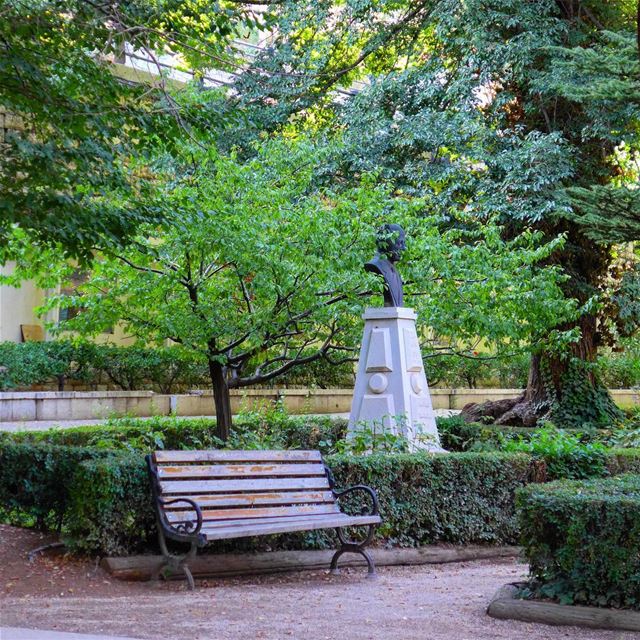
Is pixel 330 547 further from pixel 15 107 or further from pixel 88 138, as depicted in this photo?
pixel 15 107

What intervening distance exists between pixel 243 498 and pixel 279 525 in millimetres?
501

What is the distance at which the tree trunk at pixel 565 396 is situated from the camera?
18719 mm

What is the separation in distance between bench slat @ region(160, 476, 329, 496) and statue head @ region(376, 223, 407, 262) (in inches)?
144

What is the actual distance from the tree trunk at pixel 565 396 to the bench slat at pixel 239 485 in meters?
10.8

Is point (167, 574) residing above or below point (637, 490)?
below

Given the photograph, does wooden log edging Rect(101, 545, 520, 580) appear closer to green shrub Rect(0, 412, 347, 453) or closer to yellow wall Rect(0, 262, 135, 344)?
green shrub Rect(0, 412, 347, 453)

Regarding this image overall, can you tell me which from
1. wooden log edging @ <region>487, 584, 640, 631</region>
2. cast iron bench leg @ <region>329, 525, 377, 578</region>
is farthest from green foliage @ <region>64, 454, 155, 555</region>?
wooden log edging @ <region>487, 584, 640, 631</region>

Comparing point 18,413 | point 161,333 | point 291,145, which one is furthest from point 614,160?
point 18,413

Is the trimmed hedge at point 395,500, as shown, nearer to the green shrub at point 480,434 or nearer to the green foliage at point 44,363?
the green shrub at point 480,434

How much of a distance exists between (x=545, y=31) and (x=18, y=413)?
1248cm

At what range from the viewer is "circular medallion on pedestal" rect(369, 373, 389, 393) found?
10.5 m

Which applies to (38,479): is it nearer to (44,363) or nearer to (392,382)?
(392,382)

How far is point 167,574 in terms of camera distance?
7.08m

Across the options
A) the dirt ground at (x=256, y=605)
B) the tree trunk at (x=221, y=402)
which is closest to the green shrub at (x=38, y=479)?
the dirt ground at (x=256, y=605)
